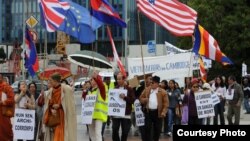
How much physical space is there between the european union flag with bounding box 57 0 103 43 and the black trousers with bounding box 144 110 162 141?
3.64 meters

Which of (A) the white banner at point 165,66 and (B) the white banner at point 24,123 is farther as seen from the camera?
(A) the white banner at point 165,66

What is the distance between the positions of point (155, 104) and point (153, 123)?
0.48 m

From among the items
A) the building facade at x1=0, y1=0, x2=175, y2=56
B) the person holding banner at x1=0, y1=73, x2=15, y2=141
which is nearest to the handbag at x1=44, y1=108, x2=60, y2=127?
the person holding banner at x1=0, y1=73, x2=15, y2=141

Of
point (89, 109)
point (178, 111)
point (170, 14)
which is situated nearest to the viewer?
point (89, 109)

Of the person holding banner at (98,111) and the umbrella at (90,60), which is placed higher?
the umbrella at (90,60)

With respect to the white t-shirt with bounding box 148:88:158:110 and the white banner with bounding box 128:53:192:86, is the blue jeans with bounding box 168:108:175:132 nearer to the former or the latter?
the white banner with bounding box 128:53:192:86

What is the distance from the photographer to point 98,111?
12914 mm

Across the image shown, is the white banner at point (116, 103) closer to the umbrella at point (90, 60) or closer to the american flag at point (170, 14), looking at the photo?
the american flag at point (170, 14)

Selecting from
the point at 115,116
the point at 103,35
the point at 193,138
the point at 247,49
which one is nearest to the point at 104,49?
the point at 103,35

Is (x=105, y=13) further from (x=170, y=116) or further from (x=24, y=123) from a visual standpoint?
(x=170, y=116)

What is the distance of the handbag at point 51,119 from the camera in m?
10.4

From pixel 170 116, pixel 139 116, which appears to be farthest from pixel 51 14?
pixel 170 116

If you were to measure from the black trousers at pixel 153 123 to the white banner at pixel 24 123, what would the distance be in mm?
2390

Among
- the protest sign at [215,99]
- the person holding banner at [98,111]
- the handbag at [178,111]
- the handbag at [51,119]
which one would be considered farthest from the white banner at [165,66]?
the handbag at [51,119]
